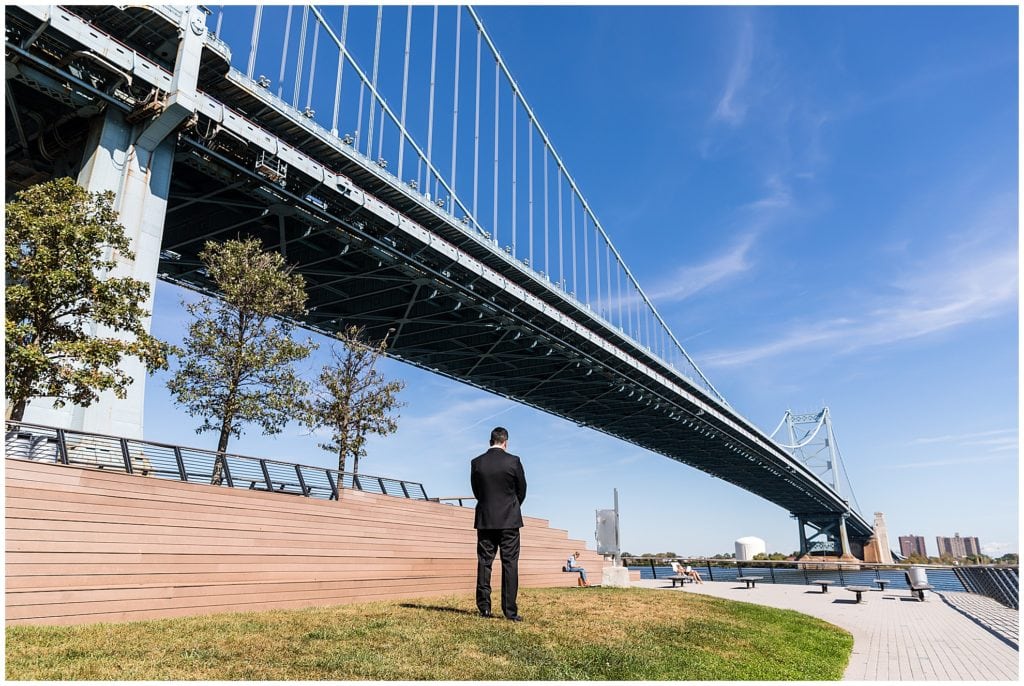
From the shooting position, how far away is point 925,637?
9742 mm

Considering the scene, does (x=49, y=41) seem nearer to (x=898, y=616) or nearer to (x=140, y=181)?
(x=140, y=181)

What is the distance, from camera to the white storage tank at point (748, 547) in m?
55.7

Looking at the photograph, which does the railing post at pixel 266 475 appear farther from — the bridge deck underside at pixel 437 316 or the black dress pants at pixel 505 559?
the bridge deck underside at pixel 437 316

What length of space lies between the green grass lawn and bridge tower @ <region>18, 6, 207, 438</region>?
10257 millimetres

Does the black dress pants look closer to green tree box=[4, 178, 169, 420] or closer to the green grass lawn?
the green grass lawn

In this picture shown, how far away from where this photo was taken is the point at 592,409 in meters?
56.0

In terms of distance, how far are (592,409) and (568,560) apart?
36.4m

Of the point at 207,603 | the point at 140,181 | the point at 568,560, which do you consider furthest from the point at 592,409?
the point at 207,603

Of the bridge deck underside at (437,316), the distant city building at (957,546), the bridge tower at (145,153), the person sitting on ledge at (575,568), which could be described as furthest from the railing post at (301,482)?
the distant city building at (957,546)

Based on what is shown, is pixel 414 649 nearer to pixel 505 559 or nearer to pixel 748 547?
pixel 505 559

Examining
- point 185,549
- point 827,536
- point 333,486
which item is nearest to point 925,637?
point 333,486

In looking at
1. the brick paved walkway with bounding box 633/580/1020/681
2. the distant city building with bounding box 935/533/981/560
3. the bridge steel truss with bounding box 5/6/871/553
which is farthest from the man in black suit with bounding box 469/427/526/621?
the distant city building with bounding box 935/533/981/560

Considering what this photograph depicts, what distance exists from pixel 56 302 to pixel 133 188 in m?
6.59

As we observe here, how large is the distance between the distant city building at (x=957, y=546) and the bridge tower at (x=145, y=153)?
14953cm
